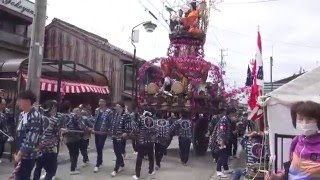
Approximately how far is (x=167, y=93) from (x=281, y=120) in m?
8.65

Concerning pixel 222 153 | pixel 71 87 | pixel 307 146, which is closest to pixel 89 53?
pixel 71 87

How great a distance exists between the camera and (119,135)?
35.2ft

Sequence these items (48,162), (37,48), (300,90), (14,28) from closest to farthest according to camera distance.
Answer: (300,90) < (48,162) < (37,48) < (14,28)

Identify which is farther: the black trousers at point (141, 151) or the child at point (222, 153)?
the child at point (222, 153)

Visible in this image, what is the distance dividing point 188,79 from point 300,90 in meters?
8.75

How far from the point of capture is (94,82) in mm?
21875

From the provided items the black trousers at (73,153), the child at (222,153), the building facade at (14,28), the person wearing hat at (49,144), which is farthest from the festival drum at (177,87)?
the building facade at (14,28)

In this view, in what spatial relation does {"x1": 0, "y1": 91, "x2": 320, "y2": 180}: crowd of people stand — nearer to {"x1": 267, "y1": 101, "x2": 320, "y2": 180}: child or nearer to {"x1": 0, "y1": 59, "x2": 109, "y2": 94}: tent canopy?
{"x1": 267, "y1": 101, "x2": 320, "y2": 180}: child

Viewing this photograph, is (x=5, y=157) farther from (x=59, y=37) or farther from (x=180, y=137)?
(x=59, y=37)

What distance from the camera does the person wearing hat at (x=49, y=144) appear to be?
25.0 feet

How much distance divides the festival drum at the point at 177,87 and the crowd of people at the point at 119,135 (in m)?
0.84

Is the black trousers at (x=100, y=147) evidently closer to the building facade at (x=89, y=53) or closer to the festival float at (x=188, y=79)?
the festival float at (x=188, y=79)

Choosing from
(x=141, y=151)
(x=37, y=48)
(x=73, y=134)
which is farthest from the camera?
(x=73, y=134)

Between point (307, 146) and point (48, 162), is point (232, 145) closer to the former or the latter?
point (48, 162)
